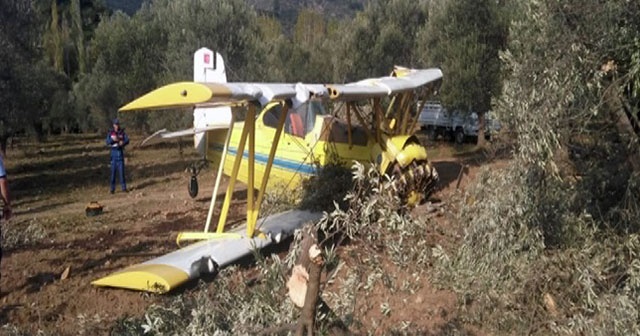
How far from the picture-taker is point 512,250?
18.7 ft

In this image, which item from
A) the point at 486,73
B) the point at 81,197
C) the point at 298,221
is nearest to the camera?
the point at 298,221

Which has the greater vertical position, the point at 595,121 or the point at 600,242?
the point at 595,121

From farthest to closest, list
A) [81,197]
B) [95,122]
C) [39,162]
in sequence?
[95,122] < [39,162] < [81,197]

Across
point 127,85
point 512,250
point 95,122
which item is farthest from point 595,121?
point 95,122

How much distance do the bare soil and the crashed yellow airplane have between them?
48cm

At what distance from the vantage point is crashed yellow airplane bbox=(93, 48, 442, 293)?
603cm

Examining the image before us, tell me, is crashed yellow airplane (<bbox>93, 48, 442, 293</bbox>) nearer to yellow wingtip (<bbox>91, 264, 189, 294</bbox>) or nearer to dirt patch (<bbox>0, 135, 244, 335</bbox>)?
yellow wingtip (<bbox>91, 264, 189, 294</bbox>)

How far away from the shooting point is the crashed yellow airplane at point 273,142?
603 cm


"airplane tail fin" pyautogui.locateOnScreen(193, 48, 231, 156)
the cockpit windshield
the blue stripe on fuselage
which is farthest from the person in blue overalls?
the cockpit windshield

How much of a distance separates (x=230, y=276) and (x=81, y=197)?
1117 centimetres

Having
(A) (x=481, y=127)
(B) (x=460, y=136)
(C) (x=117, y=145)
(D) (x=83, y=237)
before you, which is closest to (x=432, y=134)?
(B) (x=460, y=136)

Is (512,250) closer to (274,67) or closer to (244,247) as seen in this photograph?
(244,247)

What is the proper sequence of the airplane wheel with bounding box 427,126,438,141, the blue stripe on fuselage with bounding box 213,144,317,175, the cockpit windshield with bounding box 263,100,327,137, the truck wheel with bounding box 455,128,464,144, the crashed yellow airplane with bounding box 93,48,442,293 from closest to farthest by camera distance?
the crashed yellow airplane with bounding box 93,48,442,293 → the blue stripe on fuselage with bounding box 213,144,317,175 → the cockpit windshield with bounding box 263,100,327,137 → the truck wheel with bounding box 455,128,464,144 → the airplane wheel with bounding box 427,126,438,141

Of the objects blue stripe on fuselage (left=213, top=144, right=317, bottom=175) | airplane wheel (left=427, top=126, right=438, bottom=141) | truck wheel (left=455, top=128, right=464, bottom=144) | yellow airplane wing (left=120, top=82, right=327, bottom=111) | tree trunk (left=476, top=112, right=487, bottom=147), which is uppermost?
yellow airplane wing (left=120, top=82, right=327, bottom=111)
